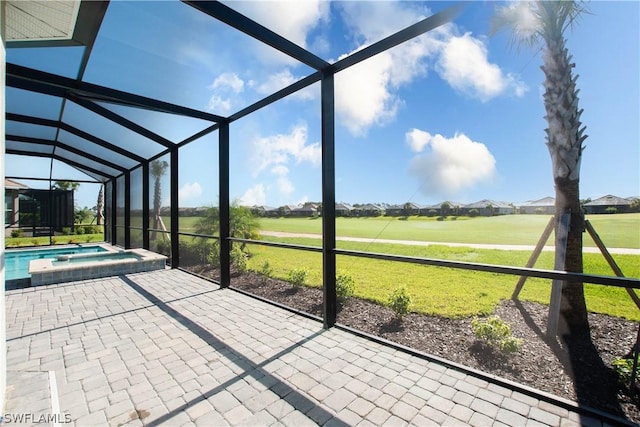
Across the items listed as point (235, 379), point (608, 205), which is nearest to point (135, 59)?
point (235, 379)

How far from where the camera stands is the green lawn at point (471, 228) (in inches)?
119

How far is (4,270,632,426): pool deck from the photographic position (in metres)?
2.00

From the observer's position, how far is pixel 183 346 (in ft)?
10.1

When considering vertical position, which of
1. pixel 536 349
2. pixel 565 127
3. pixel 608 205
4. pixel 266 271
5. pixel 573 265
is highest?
pixel 565 127

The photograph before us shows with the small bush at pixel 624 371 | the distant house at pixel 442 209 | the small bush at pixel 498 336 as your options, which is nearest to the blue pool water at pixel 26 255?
the distant house at pixel 442 209

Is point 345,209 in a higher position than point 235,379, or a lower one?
higher

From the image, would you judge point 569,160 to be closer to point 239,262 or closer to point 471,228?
point 471,228

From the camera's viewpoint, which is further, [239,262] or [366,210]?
[239,262]

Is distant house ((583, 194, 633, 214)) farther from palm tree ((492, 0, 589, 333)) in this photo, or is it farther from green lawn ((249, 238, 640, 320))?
green lawn ((249, 238, 640, 320))

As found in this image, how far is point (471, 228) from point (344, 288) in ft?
9.80

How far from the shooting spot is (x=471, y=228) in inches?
228

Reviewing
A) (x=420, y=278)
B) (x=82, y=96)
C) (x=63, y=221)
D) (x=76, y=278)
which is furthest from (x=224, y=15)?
(x=63, y=221)

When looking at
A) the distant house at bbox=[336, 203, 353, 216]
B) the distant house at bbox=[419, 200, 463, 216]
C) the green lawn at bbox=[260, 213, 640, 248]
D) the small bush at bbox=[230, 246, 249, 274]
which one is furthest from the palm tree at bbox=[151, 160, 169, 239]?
the distant house at bbox=[419, 200, 463, 216]

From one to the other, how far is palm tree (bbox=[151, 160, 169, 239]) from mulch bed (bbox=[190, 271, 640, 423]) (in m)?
7.10
